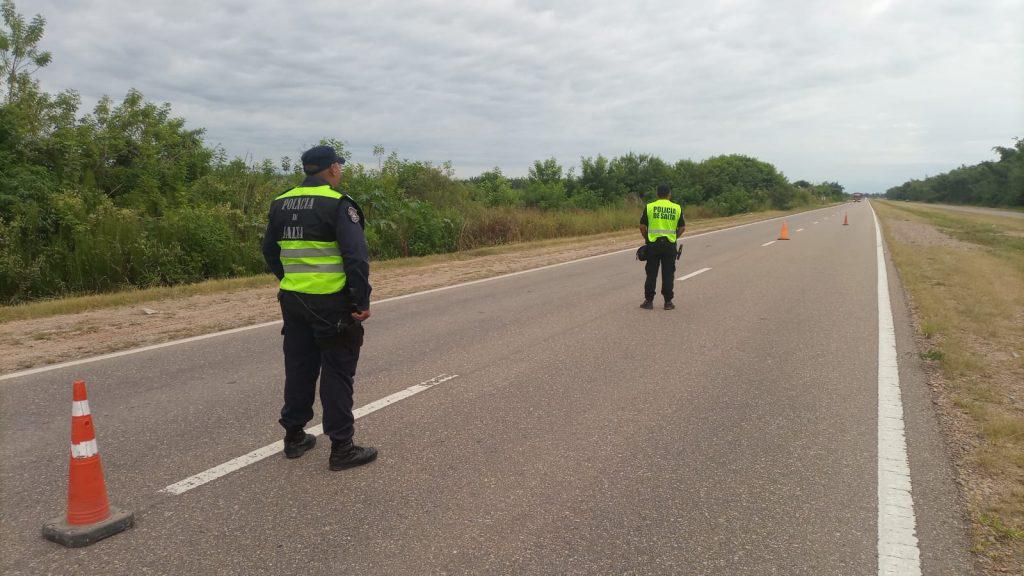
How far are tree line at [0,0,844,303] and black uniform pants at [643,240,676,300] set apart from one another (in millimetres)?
9078

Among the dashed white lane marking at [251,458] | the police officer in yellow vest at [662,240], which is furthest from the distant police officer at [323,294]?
the police officer in yellow vest at [662,240]

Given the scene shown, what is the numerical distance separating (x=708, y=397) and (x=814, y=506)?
1.84m

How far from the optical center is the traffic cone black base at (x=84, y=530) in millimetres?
3080

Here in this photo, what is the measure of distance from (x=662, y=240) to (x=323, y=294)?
682 centimetres

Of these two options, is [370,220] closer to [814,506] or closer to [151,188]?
[151,188]

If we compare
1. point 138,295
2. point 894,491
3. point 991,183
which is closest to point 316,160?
point 894,491

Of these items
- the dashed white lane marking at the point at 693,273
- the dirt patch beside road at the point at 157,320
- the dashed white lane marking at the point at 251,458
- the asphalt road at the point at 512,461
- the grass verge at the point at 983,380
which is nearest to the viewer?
the asphalt road at the point at 512,461

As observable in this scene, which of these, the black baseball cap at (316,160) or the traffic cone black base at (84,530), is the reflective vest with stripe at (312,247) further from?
the traffic cone black base at (84,530)

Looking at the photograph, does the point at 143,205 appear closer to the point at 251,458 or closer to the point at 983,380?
the point at 251,458

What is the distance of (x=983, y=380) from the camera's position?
5.99 m

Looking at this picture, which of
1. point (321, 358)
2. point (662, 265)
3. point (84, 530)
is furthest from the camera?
point (662, 265)

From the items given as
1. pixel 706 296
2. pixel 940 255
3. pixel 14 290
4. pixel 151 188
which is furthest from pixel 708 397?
pixel 151 188

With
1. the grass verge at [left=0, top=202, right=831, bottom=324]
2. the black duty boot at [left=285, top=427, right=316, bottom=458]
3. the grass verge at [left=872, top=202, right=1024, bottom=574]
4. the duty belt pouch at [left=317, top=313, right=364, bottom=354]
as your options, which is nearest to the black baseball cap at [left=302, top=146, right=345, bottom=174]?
the duty belt pouch at [left=317, top=313, right=364, bottom=354]

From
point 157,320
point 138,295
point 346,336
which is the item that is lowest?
point 157,320
